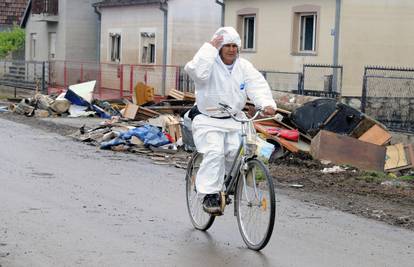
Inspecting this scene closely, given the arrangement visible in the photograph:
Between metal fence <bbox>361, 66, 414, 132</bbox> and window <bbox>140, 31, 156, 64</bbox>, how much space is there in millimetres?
14107

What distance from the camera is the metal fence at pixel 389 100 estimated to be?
59.0ft

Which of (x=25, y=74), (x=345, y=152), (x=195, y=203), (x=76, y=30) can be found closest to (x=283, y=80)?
(x=345, y=152)

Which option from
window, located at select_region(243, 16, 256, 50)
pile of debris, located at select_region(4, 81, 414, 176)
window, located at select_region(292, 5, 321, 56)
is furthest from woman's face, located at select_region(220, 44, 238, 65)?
window, located at select_region(243, 16, 256, 50)

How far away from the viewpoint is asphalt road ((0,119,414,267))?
698 centimetres

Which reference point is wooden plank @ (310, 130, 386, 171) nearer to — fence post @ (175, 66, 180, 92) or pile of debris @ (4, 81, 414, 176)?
pile of debris @ (4, 81, 414, 176)

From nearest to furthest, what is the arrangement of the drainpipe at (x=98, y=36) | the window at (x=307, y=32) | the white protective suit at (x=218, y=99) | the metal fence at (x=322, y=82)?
the white protective suit at (x=218, y=99)
the metal fence at (x=322, y=82)
the window at (x=307, y=32)
the drainpipe at (x=98, y=36)

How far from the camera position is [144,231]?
315 inches

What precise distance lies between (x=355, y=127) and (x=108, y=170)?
16.8 ft

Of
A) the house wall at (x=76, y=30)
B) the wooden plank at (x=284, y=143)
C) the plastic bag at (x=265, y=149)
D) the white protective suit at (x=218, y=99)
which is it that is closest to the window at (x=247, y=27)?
the wooden plank at (x=284, y=143)

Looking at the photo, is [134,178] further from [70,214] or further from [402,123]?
[402,123]

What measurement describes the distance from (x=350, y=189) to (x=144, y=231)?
14.6ft

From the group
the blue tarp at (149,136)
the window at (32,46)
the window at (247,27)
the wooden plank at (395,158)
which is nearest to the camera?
the wooden plank at (395,158)

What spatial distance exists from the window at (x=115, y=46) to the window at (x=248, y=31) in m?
9.41

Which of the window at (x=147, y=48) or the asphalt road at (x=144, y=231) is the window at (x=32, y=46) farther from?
the asphalt road at (x=144, y=231)
